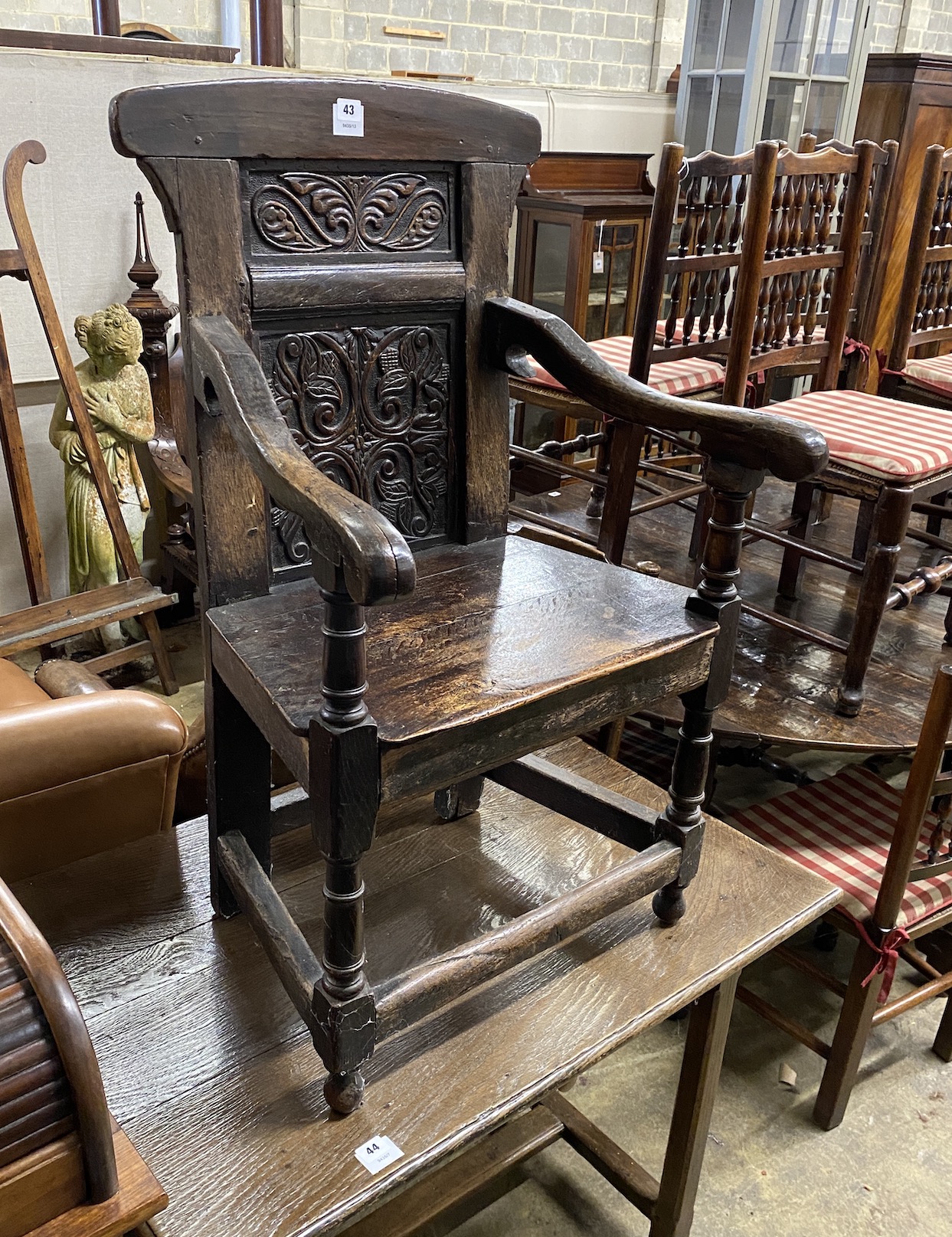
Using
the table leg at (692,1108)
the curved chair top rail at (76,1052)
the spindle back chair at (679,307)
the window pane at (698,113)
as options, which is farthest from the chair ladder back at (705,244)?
the window pane at (698,113)

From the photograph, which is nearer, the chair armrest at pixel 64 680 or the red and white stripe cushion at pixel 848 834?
the red and white stripe cushion at pixel 848 834

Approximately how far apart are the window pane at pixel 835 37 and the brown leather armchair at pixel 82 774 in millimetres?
3910

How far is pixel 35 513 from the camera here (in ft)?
8.22

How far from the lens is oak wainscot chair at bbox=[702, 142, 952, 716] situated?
2047 millimetres

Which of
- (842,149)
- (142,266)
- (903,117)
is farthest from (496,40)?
(842,149)

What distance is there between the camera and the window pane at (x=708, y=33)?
13.6ft

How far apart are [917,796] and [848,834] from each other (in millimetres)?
328

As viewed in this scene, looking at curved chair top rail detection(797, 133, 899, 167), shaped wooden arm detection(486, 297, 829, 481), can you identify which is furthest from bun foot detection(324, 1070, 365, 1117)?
curved chair top rail detection(797, 133, 899, 167)

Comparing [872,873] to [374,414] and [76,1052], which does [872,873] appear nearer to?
[374,414]

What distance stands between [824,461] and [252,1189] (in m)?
0.98

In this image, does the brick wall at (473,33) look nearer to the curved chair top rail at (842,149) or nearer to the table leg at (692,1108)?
the curved chair top rail at (842,149)

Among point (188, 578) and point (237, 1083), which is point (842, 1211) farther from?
point (188, 578)

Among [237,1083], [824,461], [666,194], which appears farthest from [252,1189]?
[666,194]

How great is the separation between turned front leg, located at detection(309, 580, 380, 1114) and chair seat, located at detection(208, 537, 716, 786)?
0.04 meters
